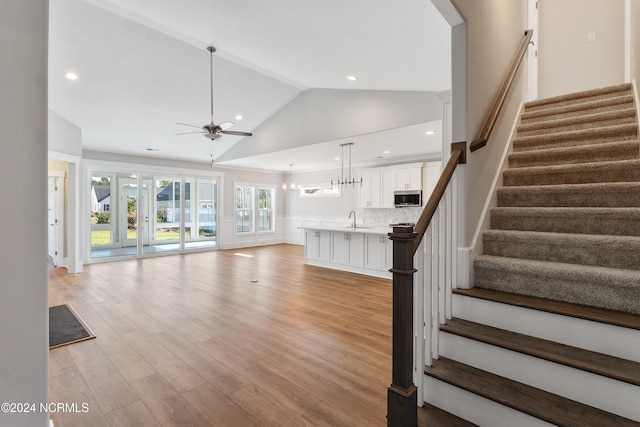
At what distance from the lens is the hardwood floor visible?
1.95 meters

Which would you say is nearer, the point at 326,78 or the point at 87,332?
the point at 87,332

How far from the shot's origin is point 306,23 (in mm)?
3391

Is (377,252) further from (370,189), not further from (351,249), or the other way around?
(370,189)

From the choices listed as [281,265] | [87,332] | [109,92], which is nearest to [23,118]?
[87,332]

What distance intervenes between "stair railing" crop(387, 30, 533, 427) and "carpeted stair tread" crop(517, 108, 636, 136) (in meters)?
1.36

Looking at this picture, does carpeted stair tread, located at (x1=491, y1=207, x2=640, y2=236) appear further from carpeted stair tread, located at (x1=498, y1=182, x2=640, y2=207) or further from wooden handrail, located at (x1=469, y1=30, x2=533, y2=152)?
wooden handrail, located at (x1=469, y1=30, x2=533, y2=152)

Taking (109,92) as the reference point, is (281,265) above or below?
below

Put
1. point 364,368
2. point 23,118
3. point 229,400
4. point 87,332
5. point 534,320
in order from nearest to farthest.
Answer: point 23,118
point 534,320
point 229,400
point 364,368
point 87,332

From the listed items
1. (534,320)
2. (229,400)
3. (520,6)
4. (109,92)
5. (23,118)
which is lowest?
(229,400)

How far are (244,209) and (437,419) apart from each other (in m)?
9.24

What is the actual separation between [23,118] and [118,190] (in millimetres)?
8144

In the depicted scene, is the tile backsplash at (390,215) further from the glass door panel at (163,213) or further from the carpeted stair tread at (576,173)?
the glass door panel at (163,213)

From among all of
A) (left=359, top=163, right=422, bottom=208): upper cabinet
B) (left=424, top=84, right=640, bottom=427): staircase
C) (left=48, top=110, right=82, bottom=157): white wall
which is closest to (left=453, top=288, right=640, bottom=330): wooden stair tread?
(left=424, top=84, right=640, bottom=427): staircase

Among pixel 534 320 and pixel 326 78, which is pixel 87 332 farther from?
pixel 326 78
